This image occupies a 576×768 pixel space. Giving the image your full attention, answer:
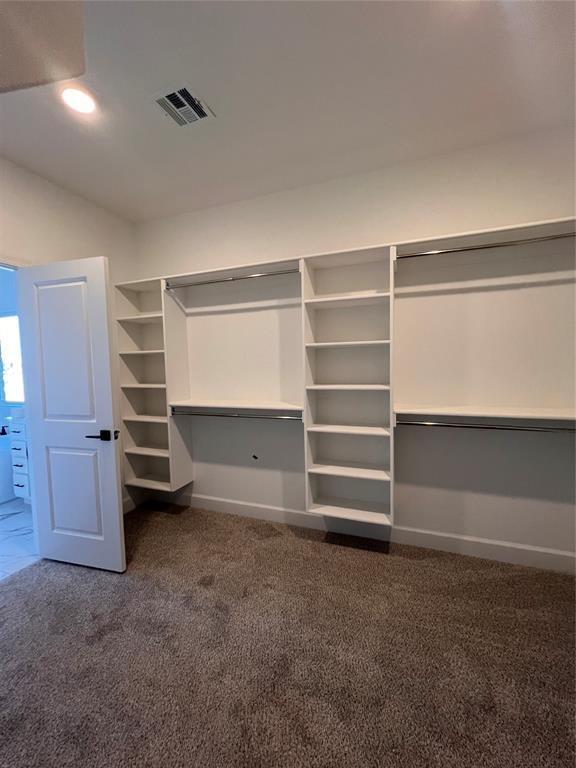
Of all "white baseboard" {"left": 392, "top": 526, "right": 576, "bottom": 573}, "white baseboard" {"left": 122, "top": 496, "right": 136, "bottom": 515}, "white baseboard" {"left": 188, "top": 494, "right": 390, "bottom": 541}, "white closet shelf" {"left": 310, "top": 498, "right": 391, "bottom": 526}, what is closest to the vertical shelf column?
"white baseboard" {"left": 122, "top": 496, "right": 136, "bottom": 515}

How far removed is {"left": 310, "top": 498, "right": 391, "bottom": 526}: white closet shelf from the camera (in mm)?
2268

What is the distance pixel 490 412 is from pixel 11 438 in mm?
4717

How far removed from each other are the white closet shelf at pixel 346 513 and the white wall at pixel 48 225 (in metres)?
2.83

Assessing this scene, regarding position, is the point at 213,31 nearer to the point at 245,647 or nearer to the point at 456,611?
the point at 245,647

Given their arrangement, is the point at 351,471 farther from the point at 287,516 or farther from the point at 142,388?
the point at 142,388

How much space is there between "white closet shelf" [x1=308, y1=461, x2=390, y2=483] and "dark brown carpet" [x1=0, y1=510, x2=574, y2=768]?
63 cm

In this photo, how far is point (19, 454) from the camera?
3570mm

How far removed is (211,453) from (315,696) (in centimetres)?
206

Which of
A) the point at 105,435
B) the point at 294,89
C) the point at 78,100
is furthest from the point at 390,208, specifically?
the point at 105,435

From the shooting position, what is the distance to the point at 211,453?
3145 millimetres

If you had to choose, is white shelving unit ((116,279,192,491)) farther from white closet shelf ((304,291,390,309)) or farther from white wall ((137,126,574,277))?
white closet shelf ((304,291,390,309))

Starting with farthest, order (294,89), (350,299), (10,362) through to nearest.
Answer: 1. (10,362)
2. (350,299)
3. (294,89)

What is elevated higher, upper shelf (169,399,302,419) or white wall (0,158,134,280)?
white wall (0,158,134,280)

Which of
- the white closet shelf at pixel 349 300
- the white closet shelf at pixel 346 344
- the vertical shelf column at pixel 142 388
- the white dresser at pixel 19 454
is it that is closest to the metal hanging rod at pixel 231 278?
the vertical shelf column at pixel 142 388
